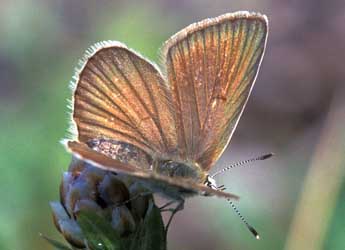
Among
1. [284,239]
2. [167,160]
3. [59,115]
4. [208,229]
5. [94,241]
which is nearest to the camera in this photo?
[94,241]

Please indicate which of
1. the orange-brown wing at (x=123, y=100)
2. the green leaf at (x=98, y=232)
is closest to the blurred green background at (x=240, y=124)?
the orange-brown wing at (x=123, y=100)

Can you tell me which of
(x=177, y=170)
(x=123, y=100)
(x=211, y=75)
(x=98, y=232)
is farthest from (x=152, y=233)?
(x=211, y=75)

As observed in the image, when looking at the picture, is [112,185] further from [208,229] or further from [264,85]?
[264,85]

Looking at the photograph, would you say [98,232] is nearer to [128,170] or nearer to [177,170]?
[128,170]

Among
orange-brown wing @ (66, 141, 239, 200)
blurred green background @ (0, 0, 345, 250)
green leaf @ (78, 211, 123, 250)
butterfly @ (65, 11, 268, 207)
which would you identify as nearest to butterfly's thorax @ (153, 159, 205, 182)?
butterfly @ (65, 11, 268, 207)

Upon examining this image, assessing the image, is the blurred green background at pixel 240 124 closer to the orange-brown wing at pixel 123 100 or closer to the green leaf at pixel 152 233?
the orange-brown wing at pixel 123 100

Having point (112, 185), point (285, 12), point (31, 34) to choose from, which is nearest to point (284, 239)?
point (112, 185)
